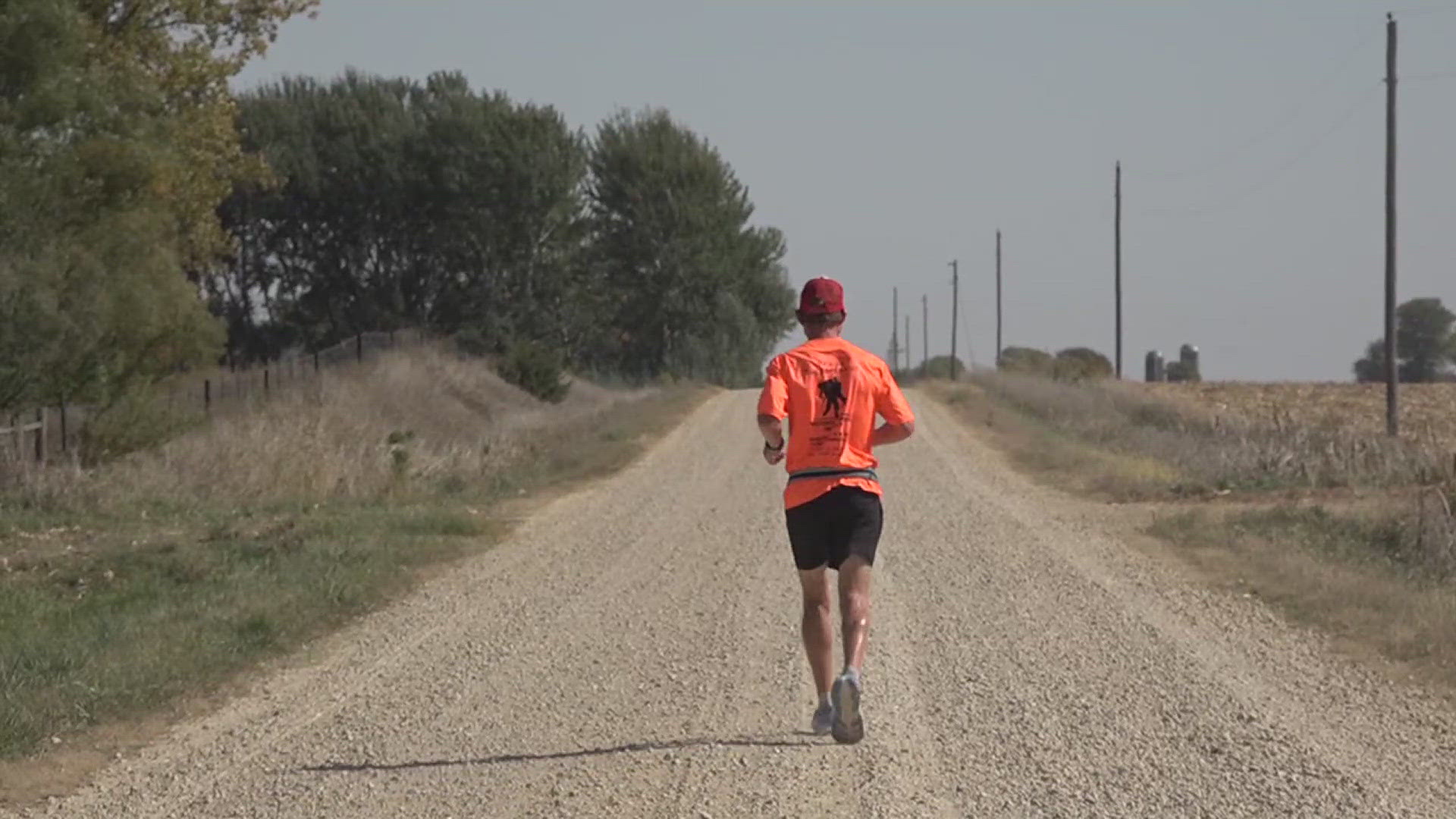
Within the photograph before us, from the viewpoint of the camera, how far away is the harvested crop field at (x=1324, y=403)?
1576 inches

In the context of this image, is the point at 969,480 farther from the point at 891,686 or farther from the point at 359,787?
the point at 359,787

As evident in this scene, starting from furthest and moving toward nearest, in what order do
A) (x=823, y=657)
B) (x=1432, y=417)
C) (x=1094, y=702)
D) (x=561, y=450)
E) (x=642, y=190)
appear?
(x=642, y=190), (x=1432, y=417), (x=561, y=450), (x=1094, y=702), (x=823, y=657)

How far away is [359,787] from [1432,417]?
4202 centimetres

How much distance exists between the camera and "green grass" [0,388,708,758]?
32.2 ft

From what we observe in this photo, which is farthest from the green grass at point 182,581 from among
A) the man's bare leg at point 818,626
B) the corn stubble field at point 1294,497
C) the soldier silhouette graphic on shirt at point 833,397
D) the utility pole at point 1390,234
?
the utility pole at point 1390,234

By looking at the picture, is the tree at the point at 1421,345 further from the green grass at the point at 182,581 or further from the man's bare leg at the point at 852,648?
the man's bare leg at the point at 852,648

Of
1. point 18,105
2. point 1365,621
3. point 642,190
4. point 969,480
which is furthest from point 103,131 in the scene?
point 642,190

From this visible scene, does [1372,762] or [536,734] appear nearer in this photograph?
[1372,762]

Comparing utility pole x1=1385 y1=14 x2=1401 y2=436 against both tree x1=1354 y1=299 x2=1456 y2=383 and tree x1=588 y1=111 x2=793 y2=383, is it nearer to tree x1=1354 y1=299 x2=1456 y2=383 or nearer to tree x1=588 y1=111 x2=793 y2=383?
tree x1=588 y1=111 x2=793 y2=383

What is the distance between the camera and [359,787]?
7.65m

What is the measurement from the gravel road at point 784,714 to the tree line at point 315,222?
10488mm

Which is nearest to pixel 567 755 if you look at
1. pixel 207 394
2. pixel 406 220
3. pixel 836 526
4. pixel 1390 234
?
pixel 836 526

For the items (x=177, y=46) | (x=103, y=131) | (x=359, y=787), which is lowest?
(x=359, y=787)

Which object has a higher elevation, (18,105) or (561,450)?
(18,105)
